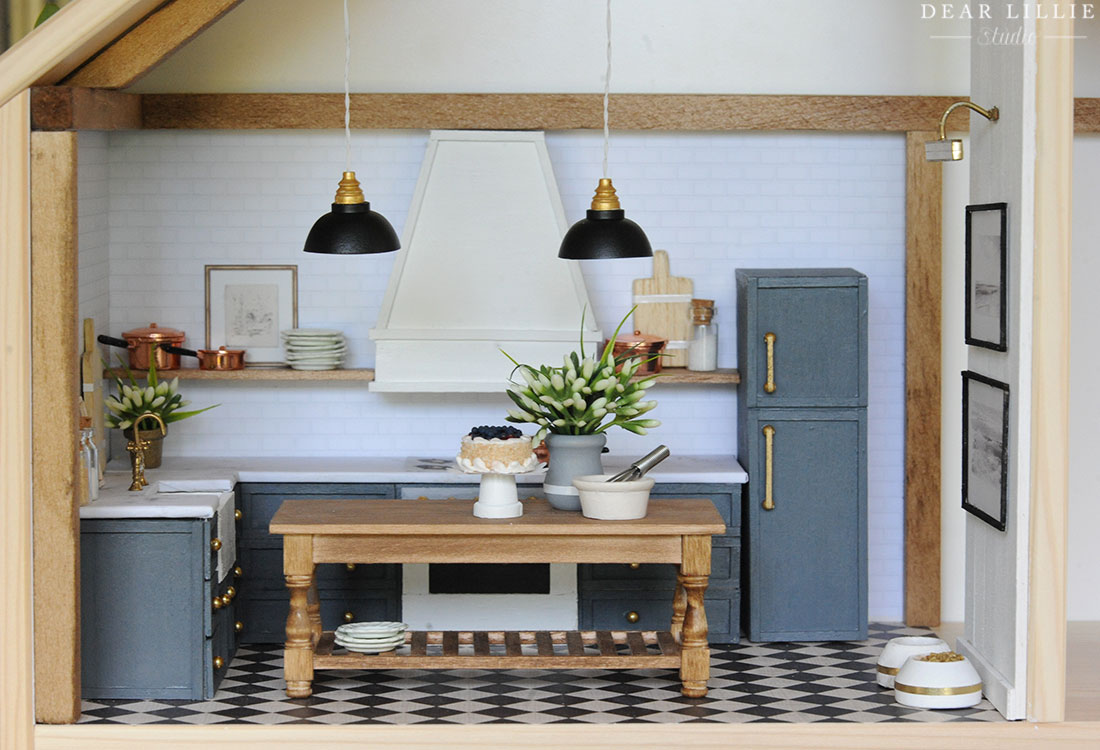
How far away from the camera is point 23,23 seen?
7.64m

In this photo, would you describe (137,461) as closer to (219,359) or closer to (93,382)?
(93,382)

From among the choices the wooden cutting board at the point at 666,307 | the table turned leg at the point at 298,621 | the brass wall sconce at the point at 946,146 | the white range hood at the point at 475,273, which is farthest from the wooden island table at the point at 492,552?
the brass wall sconce at the point at 946,146

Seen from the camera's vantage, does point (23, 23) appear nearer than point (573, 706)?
No

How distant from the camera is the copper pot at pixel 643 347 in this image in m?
7.82

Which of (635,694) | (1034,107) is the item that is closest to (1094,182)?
(1034,107)

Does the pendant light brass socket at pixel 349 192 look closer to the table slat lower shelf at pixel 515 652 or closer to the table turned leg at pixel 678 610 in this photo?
the table slat lower shelf at pixel 515 652

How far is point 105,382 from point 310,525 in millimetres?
2123

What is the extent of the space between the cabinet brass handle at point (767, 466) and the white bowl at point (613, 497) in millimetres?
1139

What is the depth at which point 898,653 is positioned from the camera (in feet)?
22.7

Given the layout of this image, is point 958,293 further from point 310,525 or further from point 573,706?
point 310,525

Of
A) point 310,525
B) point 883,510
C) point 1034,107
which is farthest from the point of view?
point 883,510

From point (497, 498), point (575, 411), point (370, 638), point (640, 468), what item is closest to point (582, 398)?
point (575, 411)

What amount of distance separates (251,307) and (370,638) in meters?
2.20

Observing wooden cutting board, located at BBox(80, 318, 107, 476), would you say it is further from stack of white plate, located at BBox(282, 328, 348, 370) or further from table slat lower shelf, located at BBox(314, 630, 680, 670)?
table slat lower shelf, located at BBox(314, 630, 680, 670)
